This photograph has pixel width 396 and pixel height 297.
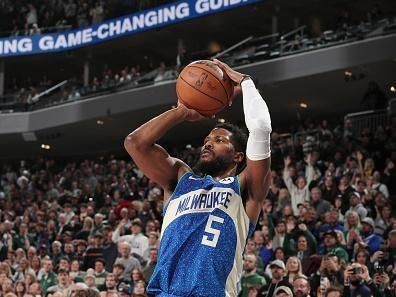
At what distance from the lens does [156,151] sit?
4.02 meters

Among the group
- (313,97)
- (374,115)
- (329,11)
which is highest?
(329,11)

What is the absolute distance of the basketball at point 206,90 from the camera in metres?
4.14

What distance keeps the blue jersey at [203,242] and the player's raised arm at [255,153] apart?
0.18ft

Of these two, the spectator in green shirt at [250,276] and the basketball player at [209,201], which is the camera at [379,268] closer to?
the spectator in green shirt at [250,276]

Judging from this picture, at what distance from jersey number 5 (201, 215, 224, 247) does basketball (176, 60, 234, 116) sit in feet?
2.10

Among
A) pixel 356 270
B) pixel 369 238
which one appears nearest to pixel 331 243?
pixel 369 238

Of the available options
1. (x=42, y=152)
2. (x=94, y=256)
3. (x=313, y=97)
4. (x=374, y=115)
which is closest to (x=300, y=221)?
(x=94, y=256)

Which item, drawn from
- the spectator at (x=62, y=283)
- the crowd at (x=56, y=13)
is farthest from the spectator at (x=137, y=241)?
the crowd at (x=56, y=13)

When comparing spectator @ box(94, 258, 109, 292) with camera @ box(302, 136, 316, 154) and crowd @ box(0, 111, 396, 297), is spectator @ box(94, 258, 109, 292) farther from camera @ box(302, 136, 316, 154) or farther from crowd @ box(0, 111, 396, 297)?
camera @ box(302, 136, 316, 154)

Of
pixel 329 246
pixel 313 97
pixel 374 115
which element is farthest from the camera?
pixel 313 97

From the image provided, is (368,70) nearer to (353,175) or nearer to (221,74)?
(353,175)

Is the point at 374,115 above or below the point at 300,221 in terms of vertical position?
above

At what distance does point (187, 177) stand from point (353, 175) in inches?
317

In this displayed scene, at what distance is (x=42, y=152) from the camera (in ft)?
77.9
